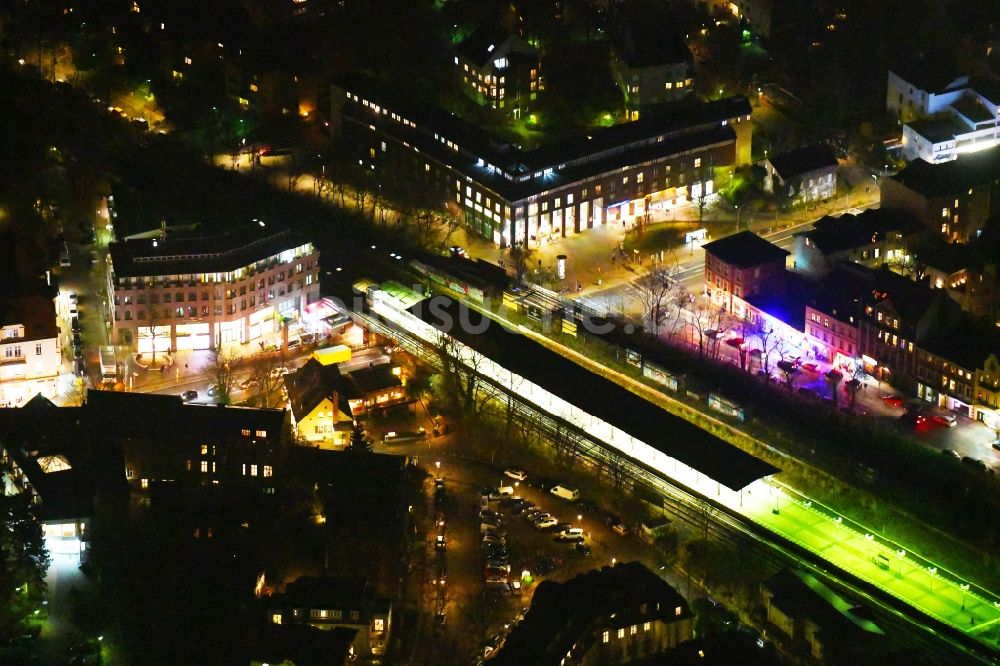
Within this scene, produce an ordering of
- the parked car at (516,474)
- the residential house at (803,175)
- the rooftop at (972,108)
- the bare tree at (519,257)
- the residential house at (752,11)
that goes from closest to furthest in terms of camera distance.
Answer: the parked car at (516,474) → the bare tree at (519,257) → the residential house at (803,175) → the rooftop at (972,108) → the residential house at (752,11)

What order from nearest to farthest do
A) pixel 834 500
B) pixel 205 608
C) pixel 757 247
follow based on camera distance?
pixel 205 608
pixel 834 500
pixel 757 247

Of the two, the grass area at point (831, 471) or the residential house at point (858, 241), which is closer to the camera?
the grass area at point (831, 471)

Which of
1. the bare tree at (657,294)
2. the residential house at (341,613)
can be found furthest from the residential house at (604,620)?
the bare tree at (657,294)

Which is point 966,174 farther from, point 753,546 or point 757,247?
point 753,546

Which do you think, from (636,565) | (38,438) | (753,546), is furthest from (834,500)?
(38,438)

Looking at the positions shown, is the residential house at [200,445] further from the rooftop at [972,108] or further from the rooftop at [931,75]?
the rooftop at [931,75]

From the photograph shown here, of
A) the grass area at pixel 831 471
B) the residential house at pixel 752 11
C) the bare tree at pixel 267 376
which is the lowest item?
the grass area at pixel 831 471
